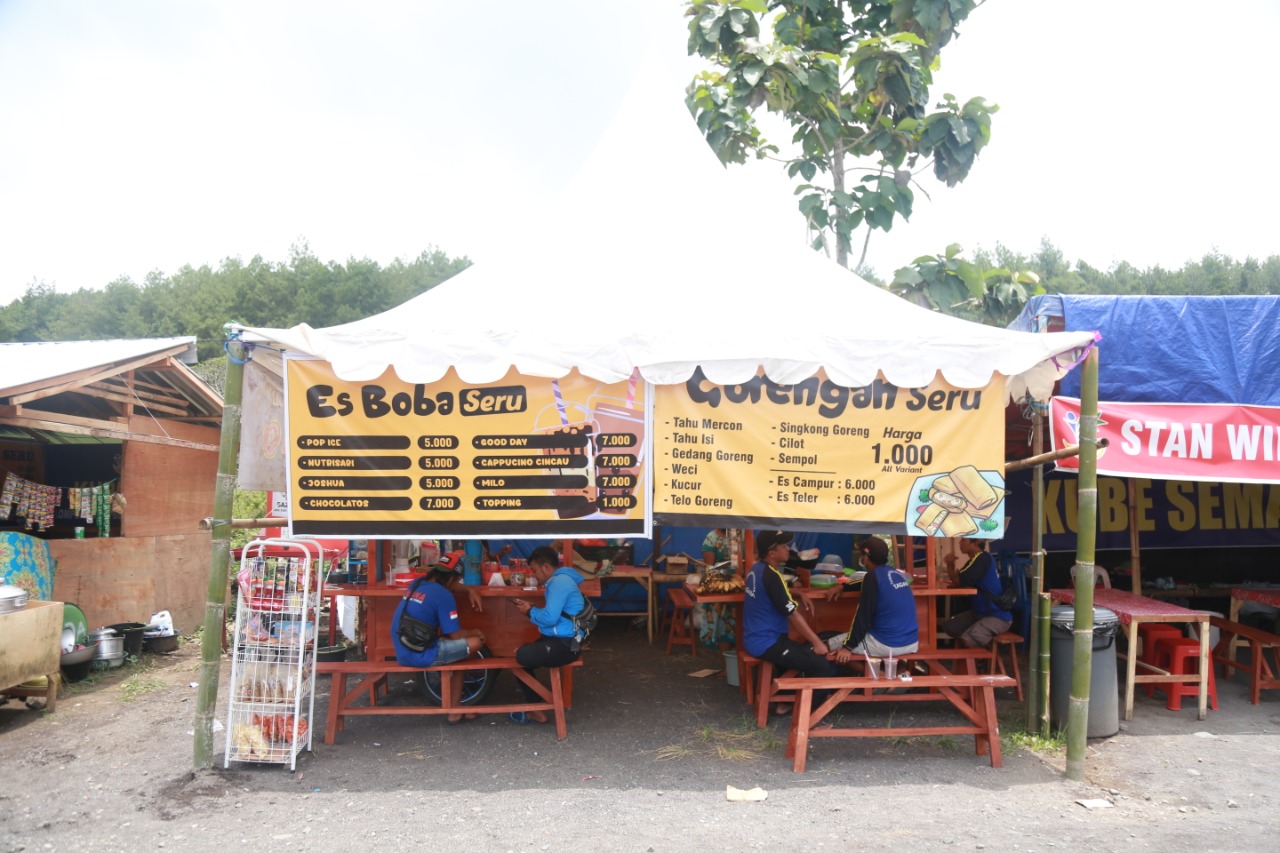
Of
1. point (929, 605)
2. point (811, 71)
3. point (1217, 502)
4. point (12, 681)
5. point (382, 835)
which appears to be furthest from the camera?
point (811, 71)

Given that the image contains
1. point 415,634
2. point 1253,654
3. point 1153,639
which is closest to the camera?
point 415,634

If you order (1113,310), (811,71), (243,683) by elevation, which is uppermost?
(811,71)

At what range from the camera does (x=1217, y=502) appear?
10.2 m

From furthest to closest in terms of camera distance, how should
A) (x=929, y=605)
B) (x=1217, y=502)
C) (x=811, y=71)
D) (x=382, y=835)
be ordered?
(x=811, y=71), (x=1217, y=502), (x=929, y=605), (x=382, y=835)

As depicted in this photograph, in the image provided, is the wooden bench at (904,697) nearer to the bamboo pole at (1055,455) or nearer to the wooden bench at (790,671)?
the wooden bench at (790,671)

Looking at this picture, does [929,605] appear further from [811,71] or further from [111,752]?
[811,71]

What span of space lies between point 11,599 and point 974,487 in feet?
25.6

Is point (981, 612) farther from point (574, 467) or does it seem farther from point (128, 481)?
point (128, 481)

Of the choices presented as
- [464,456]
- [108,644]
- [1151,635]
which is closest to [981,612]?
[1151,635]

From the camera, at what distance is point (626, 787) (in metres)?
5.63

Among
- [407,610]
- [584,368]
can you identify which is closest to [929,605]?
[584,368]

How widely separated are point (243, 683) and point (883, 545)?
4890 mm

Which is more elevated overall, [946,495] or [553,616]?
[946,495]

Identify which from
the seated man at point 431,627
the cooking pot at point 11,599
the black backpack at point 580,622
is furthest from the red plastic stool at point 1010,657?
the cooking pot at point 11,599
